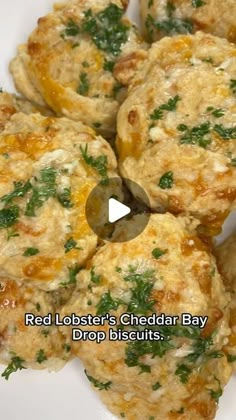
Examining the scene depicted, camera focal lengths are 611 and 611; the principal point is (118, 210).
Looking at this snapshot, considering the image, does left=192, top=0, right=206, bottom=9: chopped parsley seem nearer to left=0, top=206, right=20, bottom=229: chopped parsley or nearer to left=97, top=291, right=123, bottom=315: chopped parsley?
left=0, top=206, right=20, bottom=229: chopped parsley

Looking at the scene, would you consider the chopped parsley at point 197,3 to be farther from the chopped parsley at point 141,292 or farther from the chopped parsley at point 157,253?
the chopped parsley at point 141,292

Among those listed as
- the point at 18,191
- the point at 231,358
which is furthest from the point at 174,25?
the point at 231,358

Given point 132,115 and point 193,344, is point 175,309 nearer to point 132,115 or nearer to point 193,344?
point 193,344
